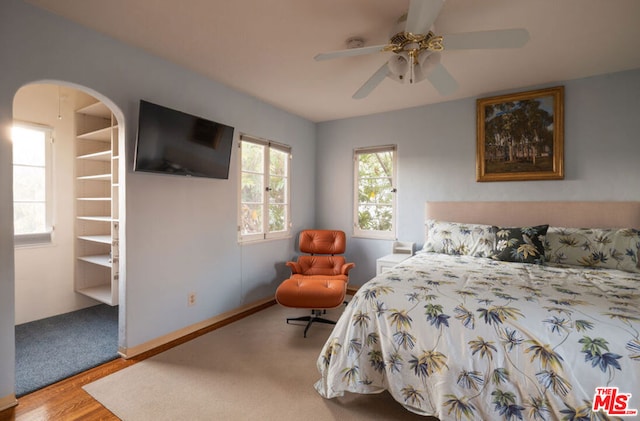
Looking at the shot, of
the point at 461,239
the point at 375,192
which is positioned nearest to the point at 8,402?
the point at 461,239

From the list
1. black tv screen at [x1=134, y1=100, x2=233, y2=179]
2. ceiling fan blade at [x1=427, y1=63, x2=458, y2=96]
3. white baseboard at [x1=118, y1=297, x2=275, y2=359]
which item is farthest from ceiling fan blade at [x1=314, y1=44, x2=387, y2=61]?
white baseboard at [x1=118, y1=297, x2=275, y2=359]

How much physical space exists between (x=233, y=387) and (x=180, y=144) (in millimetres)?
2006

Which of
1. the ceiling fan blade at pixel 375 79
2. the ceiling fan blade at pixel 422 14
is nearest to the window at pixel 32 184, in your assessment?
the ceiling fan blade at pixel 375 79

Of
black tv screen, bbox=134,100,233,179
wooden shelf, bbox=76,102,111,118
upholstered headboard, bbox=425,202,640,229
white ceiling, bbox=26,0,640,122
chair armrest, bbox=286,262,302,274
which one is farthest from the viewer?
chair armrest, bbox=286,262,302,274

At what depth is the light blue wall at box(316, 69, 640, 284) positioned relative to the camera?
113 inches

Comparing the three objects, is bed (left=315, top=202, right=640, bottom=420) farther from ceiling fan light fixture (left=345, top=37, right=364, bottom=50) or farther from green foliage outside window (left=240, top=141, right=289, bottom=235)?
green foliage outside window (left=240, top=141, right=289, bottom=235)

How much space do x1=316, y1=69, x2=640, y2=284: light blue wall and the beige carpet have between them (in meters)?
2.06

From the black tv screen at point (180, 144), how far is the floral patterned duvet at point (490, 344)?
1919 millimetres

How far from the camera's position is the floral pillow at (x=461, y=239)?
9.50 ft

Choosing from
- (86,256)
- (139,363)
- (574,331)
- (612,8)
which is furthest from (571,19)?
(86,256)

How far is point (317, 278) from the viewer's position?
11.1 feet

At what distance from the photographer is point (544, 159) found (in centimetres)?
316

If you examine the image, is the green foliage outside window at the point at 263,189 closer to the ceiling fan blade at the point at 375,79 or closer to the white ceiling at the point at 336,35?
the white ceiling at the point at 336,35

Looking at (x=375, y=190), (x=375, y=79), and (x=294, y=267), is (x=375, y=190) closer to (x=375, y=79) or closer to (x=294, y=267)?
(x=294, y=267)
